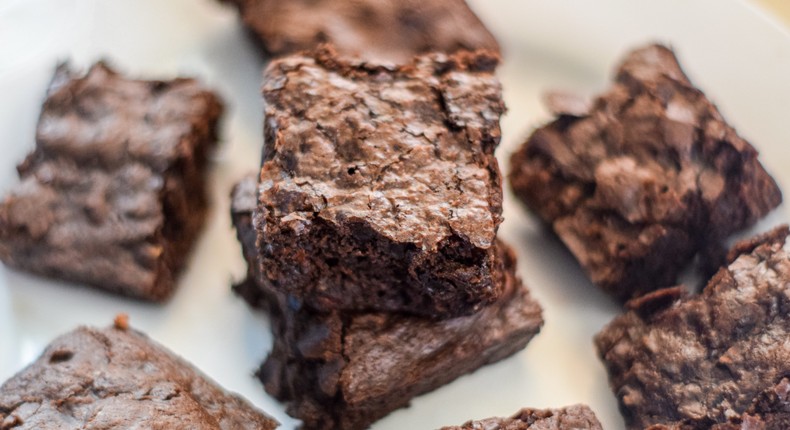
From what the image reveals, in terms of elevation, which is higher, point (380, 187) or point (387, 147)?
point (387, 147)

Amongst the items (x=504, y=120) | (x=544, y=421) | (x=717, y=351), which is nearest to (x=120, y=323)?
(x=544, y=421)

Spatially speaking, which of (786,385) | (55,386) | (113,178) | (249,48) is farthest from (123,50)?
(786,385)

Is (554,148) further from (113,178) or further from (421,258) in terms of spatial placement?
(113,178)

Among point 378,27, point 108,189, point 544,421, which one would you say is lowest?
point 544,421

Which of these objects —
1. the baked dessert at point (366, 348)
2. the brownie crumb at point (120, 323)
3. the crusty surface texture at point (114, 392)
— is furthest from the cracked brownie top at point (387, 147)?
the brownie crumb at point (120, 323)

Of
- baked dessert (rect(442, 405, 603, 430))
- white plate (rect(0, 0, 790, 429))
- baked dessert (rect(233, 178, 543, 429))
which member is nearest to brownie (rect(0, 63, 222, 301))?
white plate (rect(0, 0, 790, 429))

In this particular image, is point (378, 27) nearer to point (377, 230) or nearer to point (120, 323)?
point (377, 230)

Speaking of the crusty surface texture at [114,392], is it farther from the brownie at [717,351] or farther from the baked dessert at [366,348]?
the brownie at [717,351]
